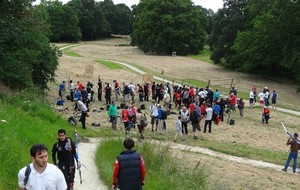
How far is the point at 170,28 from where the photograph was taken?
Result: 78.4 meters

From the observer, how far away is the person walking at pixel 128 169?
22.9ft

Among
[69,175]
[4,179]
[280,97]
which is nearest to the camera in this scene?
[4,179]

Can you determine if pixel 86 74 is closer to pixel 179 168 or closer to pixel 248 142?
pixel 248 142

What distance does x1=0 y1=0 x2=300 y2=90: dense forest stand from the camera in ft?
80.2

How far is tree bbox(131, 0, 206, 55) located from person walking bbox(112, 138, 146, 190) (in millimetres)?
71784

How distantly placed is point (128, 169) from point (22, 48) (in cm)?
1922

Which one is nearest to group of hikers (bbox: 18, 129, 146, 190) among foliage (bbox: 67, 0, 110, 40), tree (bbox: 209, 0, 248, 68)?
tree (bbox: 209, 0, 248, 68)

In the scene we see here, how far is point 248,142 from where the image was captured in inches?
806

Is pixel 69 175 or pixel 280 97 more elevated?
pixel 69 175

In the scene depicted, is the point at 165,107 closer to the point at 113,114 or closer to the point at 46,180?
the point at 113,114

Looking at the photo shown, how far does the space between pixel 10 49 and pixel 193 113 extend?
38.7ft

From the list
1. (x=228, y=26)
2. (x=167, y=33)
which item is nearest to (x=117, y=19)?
(x=167, y=33)

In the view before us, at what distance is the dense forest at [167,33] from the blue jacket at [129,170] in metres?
16.9

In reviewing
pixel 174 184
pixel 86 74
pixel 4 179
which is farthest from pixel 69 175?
pixel 86 74
